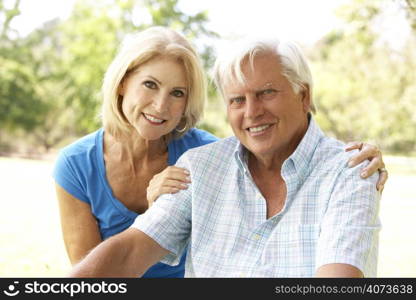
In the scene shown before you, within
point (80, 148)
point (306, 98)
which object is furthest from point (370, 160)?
point (80, 148)

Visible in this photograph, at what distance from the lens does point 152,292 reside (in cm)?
174

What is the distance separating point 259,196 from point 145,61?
0.74 meters

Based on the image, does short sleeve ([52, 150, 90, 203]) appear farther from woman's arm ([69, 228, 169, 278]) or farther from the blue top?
woman's arm ([69, 228, 169, 278])

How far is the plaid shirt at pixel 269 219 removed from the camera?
1.69 metres

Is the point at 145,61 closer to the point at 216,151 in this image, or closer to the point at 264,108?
the point at 216,151

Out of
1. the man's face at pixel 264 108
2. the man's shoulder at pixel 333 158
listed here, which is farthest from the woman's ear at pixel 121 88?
the man's shoulder at pixel 333 158

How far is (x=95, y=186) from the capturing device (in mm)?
2424

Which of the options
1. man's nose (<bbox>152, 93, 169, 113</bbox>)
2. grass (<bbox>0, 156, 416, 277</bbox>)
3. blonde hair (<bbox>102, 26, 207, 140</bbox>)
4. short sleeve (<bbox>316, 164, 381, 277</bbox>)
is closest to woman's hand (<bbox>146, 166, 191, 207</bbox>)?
man's nose (<bbox>152, 93, 169, 113</bbox>)

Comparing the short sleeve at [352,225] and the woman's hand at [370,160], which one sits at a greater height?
the woman's hand at [370,160]

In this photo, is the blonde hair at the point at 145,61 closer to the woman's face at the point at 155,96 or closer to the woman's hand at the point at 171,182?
the woman's face at the point at 155,96

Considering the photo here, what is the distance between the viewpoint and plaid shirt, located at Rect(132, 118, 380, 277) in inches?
66.4

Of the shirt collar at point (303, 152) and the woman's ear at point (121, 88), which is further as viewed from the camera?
the woman's ear at point (121, 88)

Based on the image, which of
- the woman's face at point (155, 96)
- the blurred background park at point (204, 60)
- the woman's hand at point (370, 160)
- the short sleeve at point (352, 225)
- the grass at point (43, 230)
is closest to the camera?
the short sleeve at point (352, 225)

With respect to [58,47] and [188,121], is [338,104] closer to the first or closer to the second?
[58,47]
